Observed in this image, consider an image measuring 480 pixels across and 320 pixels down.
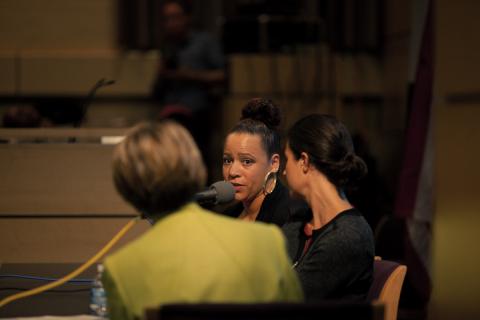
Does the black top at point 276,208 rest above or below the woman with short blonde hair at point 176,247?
below

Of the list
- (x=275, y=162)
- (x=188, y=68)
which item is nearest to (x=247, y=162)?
(x=275, y=162)

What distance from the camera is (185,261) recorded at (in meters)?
1.48

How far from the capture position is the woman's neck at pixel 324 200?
2.23 metres

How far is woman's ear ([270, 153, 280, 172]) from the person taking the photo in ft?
9.55

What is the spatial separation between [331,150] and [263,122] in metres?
0.71

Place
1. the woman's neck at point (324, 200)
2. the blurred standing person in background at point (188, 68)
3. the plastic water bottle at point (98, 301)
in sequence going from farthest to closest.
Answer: the blurred standing person in background at point (188, 68) < the woman's neck at point (324, 200) < the plastic water bottle at point (98, 301)

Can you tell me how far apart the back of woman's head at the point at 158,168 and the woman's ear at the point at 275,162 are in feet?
4.51

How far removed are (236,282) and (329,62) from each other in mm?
4997

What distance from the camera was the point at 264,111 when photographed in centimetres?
291

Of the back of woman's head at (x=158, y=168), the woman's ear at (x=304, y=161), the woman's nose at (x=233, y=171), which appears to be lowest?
the woman's nose at (x=233, y=171)

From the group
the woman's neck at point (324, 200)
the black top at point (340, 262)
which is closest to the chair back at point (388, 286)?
the black top at point (340, 262)

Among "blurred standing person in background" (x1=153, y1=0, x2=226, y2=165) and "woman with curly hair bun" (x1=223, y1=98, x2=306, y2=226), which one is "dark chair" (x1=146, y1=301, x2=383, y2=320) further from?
"blurred standing person in background" (x1=153, y1=0, x2=226, y2=165)

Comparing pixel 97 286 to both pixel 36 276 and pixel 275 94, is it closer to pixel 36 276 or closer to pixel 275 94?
pixel 36 276

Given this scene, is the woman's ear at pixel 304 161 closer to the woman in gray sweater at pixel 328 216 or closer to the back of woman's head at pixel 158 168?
the woman in gray sweater at pixel 328 216
